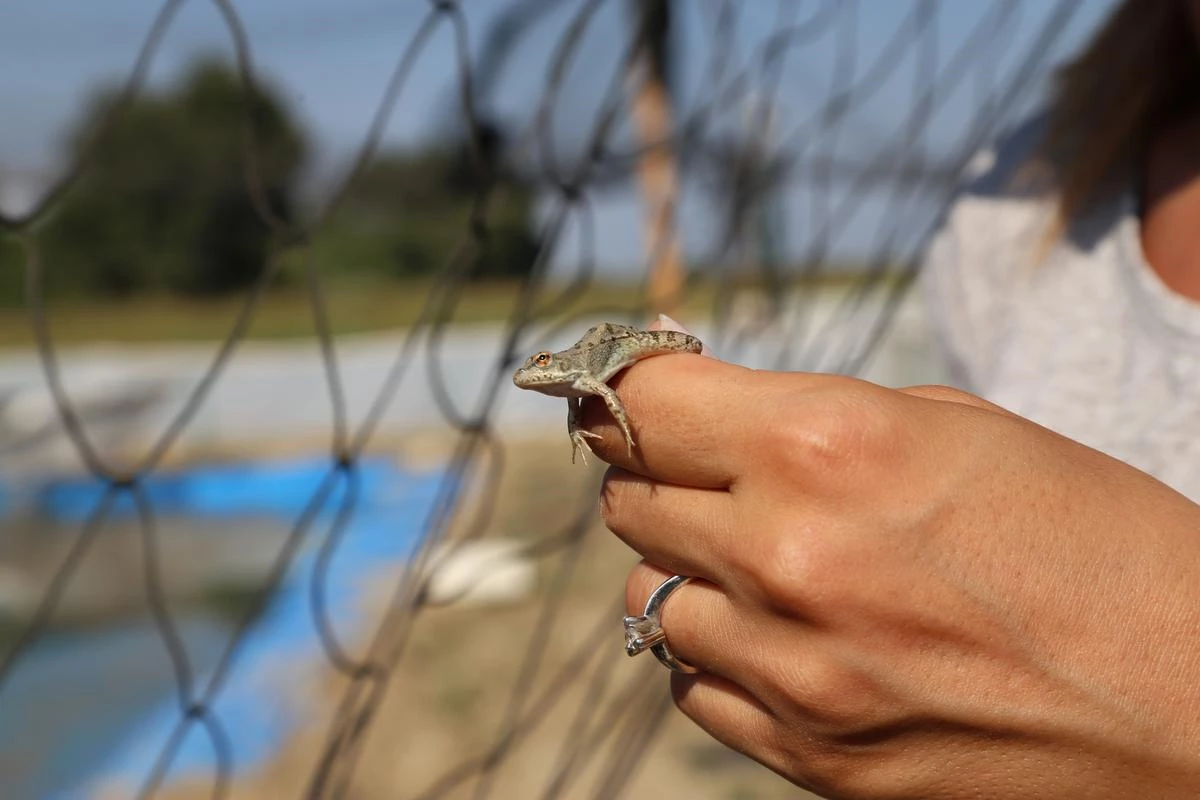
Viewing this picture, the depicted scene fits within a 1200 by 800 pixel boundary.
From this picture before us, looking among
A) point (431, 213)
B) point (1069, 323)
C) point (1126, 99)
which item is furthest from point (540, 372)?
point (431, 213)

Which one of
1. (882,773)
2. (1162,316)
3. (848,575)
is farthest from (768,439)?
(1162,316)

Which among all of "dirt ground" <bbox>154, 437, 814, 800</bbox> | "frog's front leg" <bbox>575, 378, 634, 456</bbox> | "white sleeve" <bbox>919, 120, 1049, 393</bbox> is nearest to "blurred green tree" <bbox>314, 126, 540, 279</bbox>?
"frog's front leg" <bbox>575, 378, 634, 456</bbox>

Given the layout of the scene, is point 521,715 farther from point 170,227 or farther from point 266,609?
point 170,227

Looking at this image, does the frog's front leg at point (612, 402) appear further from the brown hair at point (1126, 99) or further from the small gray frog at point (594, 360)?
the brown hair at point (1126, 99)

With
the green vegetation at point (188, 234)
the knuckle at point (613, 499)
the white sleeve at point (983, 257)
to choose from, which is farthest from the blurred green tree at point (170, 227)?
the knuckle at point (613, 499)

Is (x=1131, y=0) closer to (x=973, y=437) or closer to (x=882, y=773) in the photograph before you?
(x=973, y=437)

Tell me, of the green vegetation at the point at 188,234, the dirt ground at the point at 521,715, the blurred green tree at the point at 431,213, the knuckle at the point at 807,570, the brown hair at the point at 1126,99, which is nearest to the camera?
the knuckle at the point at 807,570
